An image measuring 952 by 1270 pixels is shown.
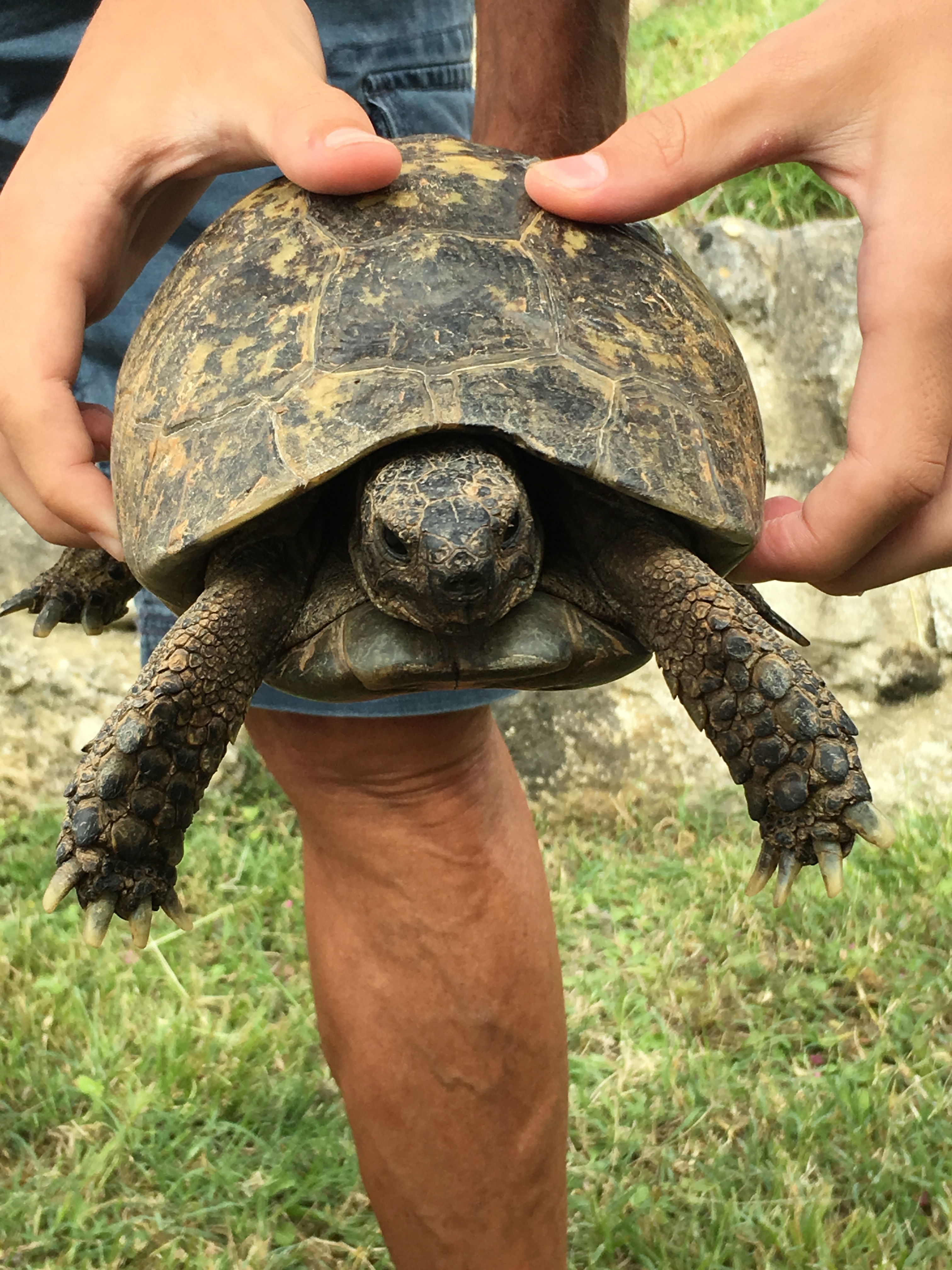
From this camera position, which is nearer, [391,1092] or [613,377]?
[613,377]

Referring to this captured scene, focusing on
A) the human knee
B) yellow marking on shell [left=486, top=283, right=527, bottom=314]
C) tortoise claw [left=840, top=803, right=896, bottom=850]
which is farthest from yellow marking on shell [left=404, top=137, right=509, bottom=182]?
tortoise claw [left=840, top=803, right=896, bottom=850]

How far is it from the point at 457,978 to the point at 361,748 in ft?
1.28

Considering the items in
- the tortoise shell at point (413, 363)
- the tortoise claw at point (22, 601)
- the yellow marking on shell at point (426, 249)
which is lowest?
the tortoise claw at point (22, 601)

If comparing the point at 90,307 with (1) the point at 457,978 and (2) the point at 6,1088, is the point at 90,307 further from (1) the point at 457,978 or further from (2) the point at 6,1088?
(2) the point at 6,1088

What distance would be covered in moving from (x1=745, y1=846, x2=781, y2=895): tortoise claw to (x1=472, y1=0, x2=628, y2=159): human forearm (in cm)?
136

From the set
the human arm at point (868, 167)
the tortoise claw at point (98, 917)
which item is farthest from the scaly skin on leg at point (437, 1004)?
the human arm at point (868, 167)

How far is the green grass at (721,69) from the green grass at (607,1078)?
2.66 m

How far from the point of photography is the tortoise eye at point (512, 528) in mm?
1526

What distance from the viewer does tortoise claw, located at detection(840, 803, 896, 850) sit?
5.26 feet

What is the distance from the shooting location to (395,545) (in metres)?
1.55

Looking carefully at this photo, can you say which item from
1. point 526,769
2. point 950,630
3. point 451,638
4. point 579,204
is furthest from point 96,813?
point 950,630

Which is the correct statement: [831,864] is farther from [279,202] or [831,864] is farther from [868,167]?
[279,202]

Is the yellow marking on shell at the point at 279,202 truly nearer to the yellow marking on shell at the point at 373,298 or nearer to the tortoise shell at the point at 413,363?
the tortoise shell at the point at 413,363

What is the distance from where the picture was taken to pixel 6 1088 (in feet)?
9.21
